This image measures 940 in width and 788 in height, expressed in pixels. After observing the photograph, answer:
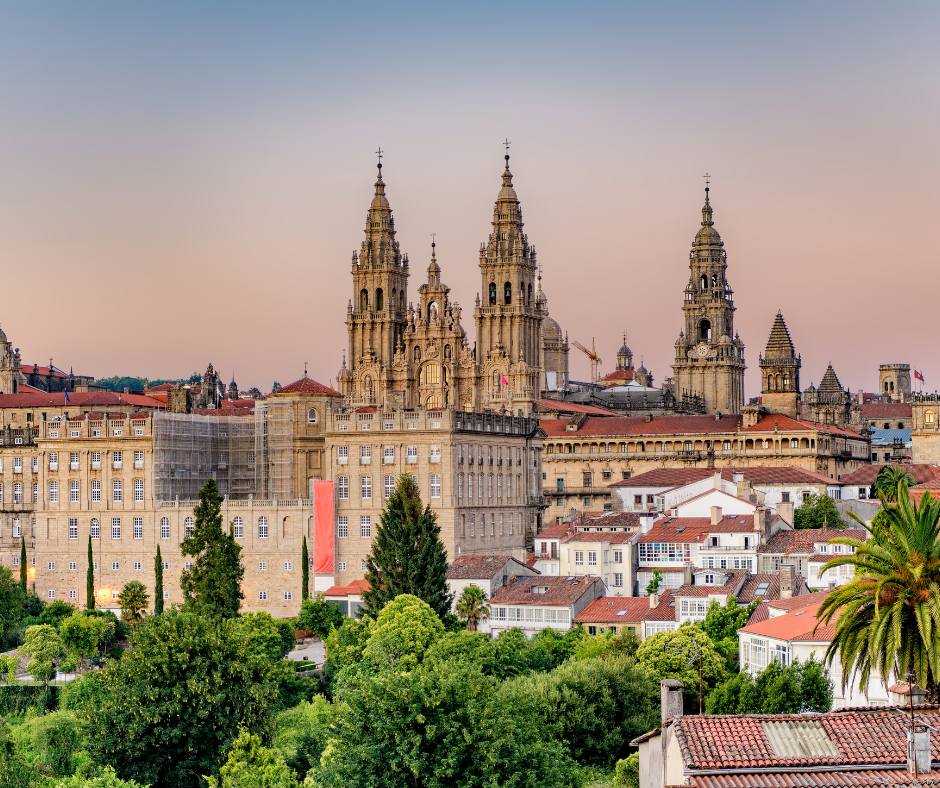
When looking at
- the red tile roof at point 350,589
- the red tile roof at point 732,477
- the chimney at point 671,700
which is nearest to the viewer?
the chimney at point 671,700

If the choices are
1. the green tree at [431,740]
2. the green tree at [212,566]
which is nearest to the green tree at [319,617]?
the green tree at [212,566]

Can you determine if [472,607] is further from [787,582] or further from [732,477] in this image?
[732,477]

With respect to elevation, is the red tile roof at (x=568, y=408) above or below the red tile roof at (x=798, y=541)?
above

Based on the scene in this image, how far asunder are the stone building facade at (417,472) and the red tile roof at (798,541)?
17567 mm

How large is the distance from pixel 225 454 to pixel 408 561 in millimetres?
25241

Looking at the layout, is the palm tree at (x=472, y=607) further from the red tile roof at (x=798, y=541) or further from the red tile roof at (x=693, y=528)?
the red tile roof at (x=798, y=541)

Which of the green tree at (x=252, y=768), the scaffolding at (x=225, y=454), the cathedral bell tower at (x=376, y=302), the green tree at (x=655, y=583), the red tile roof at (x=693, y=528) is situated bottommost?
the green tree at (x=252, y=768)

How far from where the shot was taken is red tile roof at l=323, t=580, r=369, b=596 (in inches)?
3305

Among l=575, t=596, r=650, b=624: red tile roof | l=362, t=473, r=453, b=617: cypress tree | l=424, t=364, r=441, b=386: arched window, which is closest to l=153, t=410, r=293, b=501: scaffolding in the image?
l=362, t=473, r=453, b=617: cypress tree

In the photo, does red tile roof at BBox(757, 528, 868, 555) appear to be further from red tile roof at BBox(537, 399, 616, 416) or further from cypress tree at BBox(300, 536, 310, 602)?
red tile roof at BBox(537, 399, 616, 416)

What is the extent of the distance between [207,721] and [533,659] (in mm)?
17752

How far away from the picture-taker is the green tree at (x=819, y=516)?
90012 millimetres

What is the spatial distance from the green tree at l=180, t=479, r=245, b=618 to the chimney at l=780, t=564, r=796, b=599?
26.2m

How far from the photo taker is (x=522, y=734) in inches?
1575
